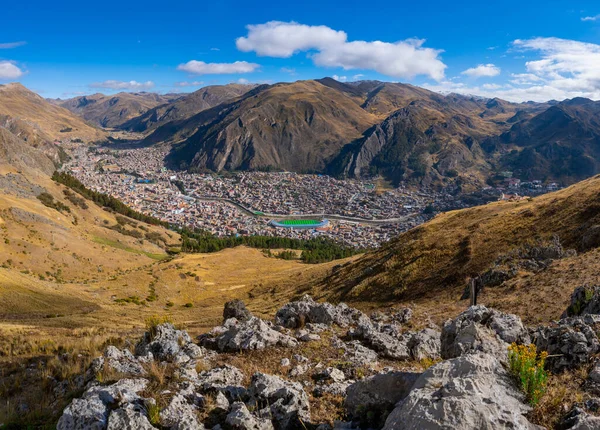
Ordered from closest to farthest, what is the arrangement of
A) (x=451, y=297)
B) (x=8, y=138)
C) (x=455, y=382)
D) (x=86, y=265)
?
(x=455, y=382) → (x=451, y=297) → (x=86, y=265) → (x=8, y=138)

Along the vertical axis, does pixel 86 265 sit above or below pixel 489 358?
below

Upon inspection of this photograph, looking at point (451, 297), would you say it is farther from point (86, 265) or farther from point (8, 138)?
point (8, 138)

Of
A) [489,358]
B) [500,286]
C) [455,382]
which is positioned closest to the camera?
[455,382]

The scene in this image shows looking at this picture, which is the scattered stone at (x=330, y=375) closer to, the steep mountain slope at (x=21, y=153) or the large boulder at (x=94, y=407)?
the large boulder at (x=94, y=407)

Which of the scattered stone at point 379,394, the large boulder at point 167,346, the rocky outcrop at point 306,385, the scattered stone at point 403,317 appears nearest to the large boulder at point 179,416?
the rocky outcrop at point 306,385

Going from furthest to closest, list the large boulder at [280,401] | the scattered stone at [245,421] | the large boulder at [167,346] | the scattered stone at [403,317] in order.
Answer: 1. the scattered stone at [403,317]
2. the large boulder at [167,346]
3. the large boulder at [280,401]
4. the scattered stone at [245,421]

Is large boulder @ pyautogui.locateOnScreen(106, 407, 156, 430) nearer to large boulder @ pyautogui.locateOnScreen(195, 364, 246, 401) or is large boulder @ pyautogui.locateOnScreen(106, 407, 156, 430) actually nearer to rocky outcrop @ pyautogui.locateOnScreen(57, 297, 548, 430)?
rocky outcrop @ pyautogui.locateOnScreen(57, 297, 548, 430)

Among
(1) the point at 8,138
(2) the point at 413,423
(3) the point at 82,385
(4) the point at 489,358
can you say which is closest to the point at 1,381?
(3) the point at 82,385

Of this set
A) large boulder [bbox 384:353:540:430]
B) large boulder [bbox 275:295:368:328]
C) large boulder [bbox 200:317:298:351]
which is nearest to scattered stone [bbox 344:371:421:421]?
large boulder [bbox 384:353:540:430]
